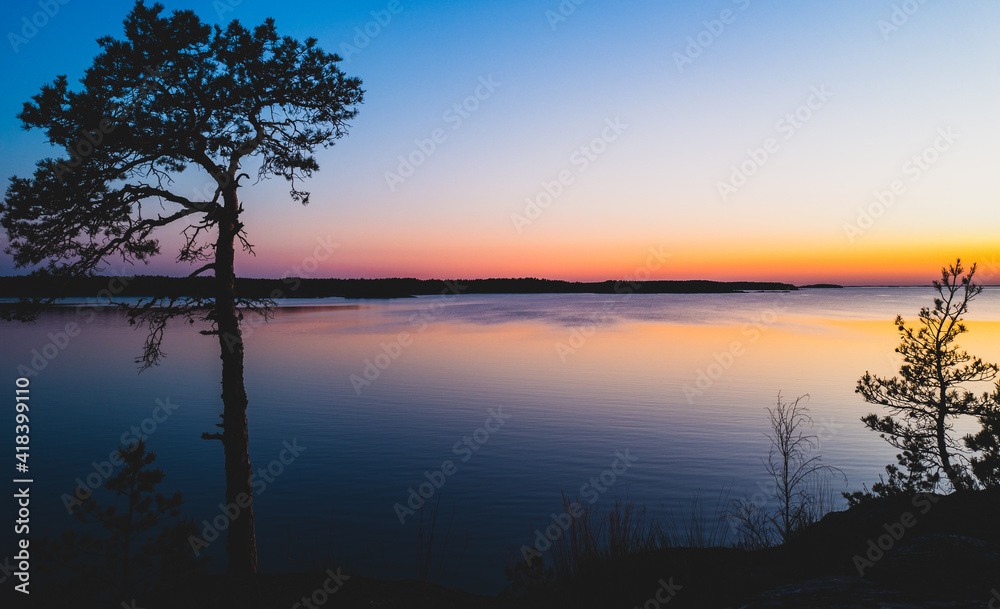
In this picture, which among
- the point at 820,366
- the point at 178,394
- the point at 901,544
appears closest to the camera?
the point at 901,544

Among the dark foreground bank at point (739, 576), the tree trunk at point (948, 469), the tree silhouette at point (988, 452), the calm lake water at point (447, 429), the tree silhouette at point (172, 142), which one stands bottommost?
the calm lake water at point (447, 429)

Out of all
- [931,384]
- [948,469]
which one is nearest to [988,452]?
[948,469]

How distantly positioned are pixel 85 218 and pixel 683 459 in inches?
605

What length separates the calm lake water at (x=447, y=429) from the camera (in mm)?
12562

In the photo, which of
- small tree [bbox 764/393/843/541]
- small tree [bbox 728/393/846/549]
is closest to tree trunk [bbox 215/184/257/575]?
small tree [bbox 728/393/846/549]

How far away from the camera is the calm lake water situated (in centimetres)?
1256

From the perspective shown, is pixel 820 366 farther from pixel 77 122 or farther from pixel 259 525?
pixel 77 122

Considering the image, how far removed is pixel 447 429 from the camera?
2073 centimetres

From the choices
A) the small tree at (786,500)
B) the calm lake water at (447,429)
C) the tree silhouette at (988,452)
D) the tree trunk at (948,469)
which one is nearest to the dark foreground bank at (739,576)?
the tree silhouette at (988,452)

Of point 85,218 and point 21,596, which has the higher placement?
point 85,218

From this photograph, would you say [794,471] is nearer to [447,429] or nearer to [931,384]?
[931,384]

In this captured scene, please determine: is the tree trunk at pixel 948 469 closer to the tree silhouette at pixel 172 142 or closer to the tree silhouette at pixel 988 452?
the tree silhouette at pixel 988 452

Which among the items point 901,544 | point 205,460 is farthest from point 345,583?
point 205,460

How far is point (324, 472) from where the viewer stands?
15805 millimetres
